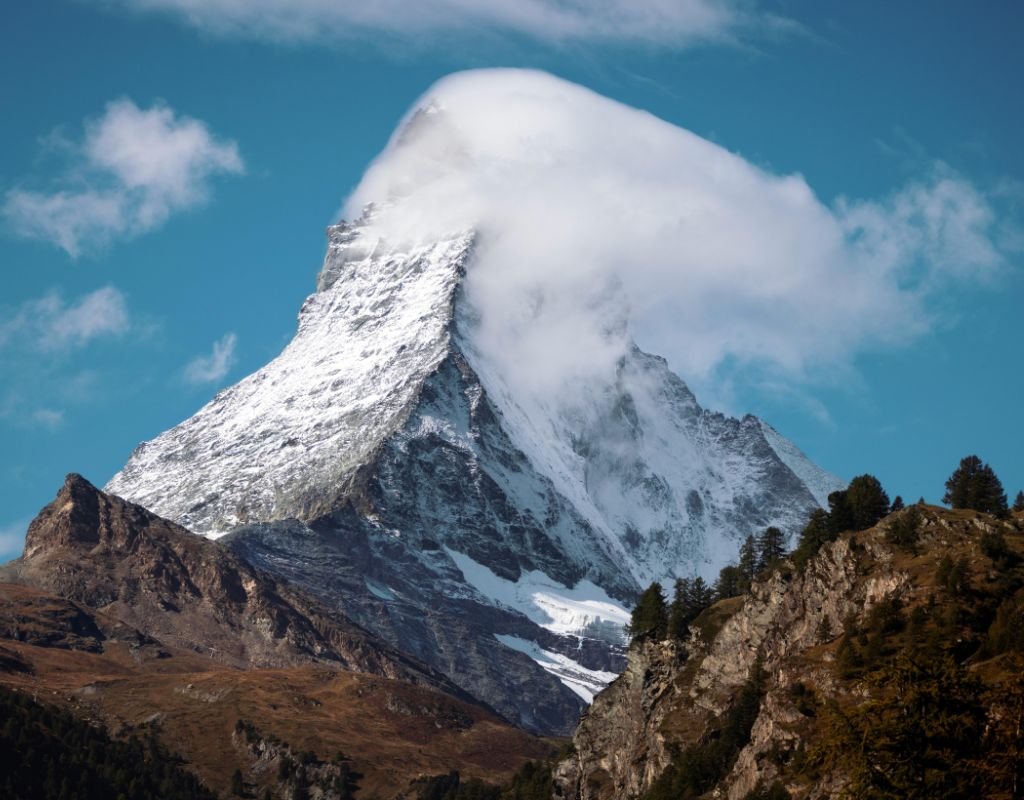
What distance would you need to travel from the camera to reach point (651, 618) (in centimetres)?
16588

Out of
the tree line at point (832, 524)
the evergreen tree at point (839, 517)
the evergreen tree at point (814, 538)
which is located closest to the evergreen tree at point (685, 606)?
the tree line at point (832, 524)

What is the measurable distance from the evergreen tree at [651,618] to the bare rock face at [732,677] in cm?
175

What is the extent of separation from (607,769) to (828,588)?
34612 mm

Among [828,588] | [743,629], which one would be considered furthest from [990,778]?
[743,629]

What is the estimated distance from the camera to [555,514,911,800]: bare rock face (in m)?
116

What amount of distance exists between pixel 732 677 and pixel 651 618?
25.3m

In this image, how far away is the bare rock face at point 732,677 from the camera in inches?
4567

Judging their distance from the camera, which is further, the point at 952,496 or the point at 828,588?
the point at 952,496

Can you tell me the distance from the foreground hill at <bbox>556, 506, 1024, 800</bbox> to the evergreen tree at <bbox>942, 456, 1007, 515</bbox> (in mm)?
19951

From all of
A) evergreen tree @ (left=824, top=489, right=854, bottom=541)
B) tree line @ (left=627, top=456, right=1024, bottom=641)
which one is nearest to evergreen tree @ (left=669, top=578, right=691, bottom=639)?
tree line @ (left=627, top=456, right=1024, bottom=641)

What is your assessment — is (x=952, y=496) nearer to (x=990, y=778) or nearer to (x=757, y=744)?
(x=757, y=744)

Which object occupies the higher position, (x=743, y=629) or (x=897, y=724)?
(x=743, y=629)

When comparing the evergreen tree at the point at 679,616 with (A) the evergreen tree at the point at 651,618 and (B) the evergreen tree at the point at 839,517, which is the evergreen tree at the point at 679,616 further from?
(B) the evergreen tree at the point at 839,517

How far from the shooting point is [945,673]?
6981cm
